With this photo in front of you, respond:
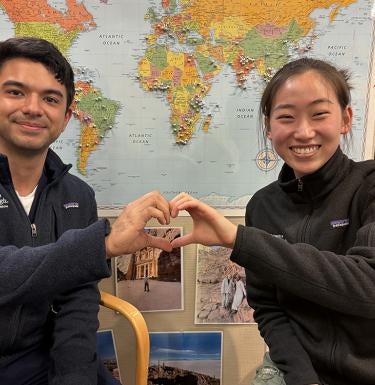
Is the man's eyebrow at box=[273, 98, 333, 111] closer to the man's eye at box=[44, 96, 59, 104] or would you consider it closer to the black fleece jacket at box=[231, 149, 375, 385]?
the black fleece jacket at box=[231, 149, 375, 385]

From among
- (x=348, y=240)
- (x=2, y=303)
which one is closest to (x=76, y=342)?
(x=2, y=303)

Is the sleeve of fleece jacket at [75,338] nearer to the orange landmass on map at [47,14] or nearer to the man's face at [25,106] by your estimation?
the man's face at [25,106]

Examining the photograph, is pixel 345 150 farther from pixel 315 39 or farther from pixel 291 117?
pixel 291 117

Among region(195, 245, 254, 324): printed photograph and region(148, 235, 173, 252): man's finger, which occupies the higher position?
region(148, 235, 173, 252): man's finger

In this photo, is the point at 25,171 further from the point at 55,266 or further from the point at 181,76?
the point at 181,76

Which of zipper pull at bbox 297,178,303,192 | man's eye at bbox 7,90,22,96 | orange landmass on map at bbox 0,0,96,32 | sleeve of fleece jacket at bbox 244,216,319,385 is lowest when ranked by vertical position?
sleeve of fleece jacket at bbox 244,216,319,385

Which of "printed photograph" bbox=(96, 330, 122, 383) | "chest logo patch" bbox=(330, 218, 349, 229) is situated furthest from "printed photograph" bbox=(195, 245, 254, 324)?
"chest logo patch" bbox=(330, 218, 349, 229)
